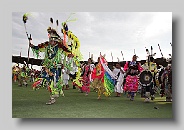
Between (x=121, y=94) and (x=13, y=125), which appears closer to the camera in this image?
(x=13, y=125)

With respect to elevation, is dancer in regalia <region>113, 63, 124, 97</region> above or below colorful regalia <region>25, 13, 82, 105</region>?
below

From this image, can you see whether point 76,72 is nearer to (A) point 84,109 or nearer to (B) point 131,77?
(A) point 84,109

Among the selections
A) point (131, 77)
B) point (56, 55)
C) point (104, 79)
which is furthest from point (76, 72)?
point (131, 77)

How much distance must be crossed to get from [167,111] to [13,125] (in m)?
2.53

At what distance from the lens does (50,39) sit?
511 cm

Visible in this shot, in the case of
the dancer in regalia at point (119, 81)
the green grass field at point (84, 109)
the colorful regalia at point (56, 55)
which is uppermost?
the colorful regalia at point (56, 55)

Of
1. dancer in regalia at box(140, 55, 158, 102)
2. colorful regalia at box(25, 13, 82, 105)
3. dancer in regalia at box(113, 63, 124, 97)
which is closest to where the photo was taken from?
colorful regalia at box(25, 13, 82, 105)

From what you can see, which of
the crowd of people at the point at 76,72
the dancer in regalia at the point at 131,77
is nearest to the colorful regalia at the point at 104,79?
the crowd of people at the point at 76,72

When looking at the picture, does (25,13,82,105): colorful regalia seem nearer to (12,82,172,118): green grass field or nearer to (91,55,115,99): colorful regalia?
(12,82,172,118): green grass field

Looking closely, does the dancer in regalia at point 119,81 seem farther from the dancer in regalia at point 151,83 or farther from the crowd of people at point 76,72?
the dancer in regalia at point 151,83

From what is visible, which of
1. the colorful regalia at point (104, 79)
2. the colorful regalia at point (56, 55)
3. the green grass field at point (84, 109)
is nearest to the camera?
the green grass field at point (84, 109)

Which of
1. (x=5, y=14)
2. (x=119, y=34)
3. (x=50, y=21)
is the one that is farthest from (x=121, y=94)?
(x=5, y=14)

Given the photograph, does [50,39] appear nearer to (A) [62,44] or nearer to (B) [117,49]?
(A) [62,44]

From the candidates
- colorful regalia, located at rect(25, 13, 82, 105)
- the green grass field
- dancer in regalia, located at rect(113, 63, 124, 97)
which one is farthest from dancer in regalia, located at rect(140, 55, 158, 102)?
colorful regalia, located at rect(25, 13, 82, 105)
